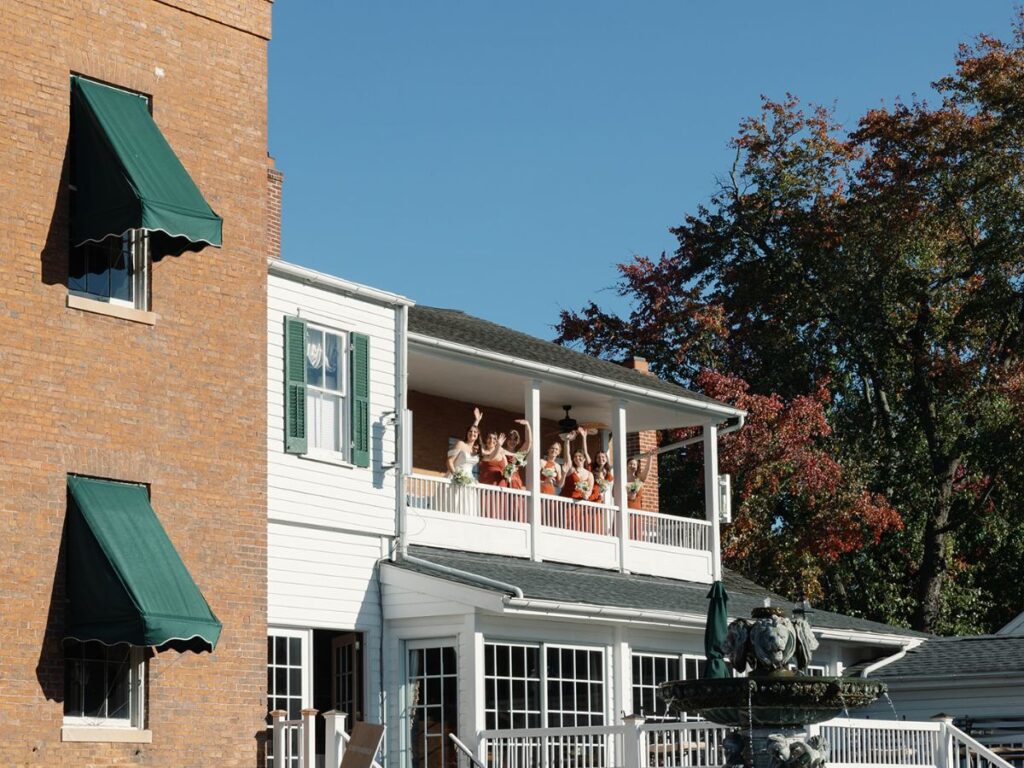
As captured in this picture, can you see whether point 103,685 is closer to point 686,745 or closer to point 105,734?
point 105,734

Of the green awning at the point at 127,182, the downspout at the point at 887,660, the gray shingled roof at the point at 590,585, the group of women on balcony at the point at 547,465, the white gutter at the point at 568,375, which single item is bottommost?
the downspout at the point at 887,660

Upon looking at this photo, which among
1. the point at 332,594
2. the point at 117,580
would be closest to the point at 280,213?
the point at 332,594

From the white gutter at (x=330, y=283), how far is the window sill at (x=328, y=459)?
2086 mm

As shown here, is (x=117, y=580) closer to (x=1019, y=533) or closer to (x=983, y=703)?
(x=983, y=703)

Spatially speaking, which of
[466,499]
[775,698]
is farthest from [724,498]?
[775,698]

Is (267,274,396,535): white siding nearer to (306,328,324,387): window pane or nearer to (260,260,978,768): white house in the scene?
(260,260,978,768): white house

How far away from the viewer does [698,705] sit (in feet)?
50.1

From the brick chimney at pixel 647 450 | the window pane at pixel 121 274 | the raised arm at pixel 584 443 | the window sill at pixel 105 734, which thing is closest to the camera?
the window sill at pixel 105 734

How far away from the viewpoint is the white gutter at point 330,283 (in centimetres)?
2094

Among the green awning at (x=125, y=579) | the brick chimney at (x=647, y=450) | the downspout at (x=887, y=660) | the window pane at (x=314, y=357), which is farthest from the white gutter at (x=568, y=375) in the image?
the green awning at (x=125, y=579)

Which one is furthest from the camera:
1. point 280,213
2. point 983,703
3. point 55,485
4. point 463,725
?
point 983,703

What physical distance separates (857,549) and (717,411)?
1175cm

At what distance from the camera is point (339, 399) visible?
858 inches

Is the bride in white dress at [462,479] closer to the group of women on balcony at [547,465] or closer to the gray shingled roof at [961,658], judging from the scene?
the group of women on balcony at [547,465]
